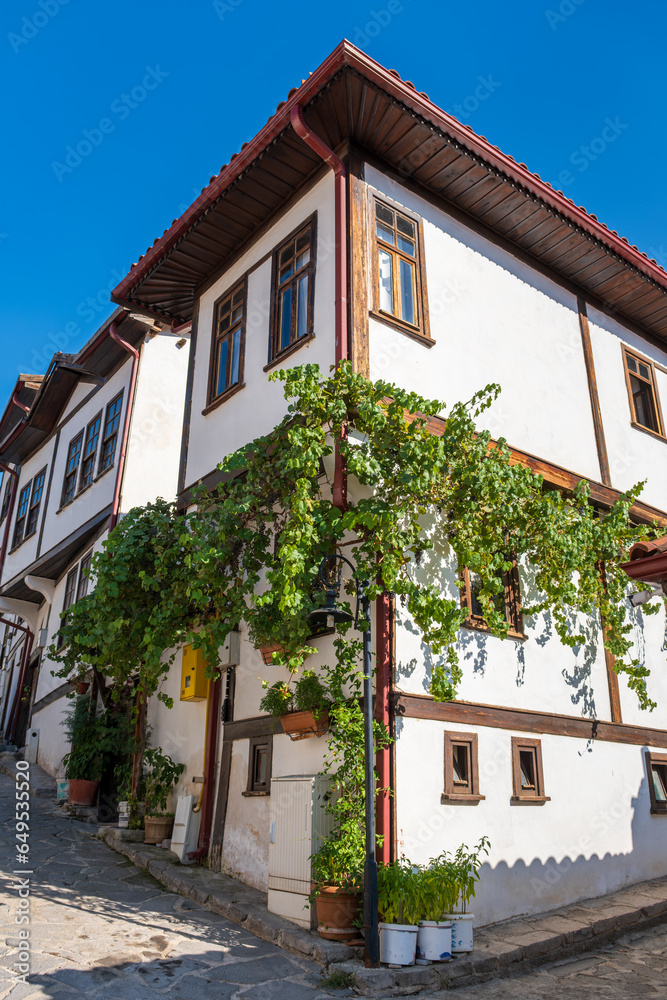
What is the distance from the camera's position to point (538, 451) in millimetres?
9461

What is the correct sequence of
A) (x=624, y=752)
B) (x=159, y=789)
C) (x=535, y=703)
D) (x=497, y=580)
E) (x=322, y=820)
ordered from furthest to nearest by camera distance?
1. (x=159, y=789)
2. (x=624, y=752)
3. (x=535, y=703)
4. (x=497, y=580)
5. (x=322, y=820)

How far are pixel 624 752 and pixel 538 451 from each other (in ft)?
11.7

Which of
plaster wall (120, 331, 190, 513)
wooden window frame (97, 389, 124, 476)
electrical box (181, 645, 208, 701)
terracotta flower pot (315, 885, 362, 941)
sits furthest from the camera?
wooden window frame (97, 389, 124, 476)

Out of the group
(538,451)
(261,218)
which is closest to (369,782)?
Result: (538,451)

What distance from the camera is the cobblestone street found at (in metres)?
5.42

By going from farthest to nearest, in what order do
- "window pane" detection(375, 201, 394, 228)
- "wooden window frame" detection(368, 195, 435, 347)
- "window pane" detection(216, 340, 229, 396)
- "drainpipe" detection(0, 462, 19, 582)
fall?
"drainpipe" detection(0, 462, 19, 582) < "window pane" detection(216, 340, 229, 396) < "window pane" detection(375, 201, 394, 228) < "wooden window frame" detection(368, 195, 435, 347)

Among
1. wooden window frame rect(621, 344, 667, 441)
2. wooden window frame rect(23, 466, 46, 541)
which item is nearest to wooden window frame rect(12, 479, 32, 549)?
wooden window frame rect(23, 466, 46, 541)

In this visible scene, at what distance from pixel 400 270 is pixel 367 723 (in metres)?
4.96

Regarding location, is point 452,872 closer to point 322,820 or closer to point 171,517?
point 322,820

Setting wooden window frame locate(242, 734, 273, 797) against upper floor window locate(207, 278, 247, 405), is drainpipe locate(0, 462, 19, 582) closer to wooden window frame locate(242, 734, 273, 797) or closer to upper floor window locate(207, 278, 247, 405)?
upper floor window locate(207, 278, 247, 405)

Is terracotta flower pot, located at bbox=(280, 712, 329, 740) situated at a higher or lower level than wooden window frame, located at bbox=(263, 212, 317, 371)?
lower

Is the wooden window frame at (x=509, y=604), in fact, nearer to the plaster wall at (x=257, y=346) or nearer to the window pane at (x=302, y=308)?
the plaster wall at (x=257, y=346)

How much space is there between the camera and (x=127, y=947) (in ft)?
20.0

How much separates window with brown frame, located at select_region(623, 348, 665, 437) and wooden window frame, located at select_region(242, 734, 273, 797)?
7.07m
